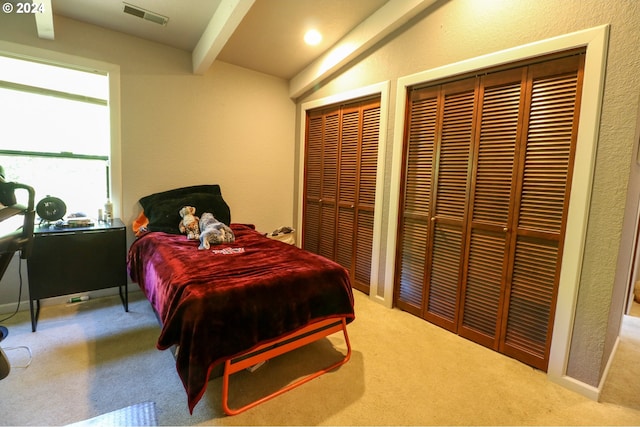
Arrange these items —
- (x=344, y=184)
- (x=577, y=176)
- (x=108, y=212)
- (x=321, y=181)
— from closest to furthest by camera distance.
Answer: (x=577, y=176)
(x=108, y=212)
(x=344, y=184)
(x=321, y=181)

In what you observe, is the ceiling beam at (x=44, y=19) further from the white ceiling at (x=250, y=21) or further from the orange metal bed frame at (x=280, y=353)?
the orange metal bed frame at (x=280, y=353)

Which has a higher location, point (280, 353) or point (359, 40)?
point (359, 40)

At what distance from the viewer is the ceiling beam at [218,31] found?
2260 mm

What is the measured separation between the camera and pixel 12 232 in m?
1.45

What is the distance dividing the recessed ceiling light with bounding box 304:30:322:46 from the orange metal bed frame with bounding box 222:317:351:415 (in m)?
2.65

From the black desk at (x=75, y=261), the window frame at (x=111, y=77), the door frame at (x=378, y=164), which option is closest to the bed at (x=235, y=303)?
the black desk at (x=75, y=261)

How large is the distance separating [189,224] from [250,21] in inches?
76.8

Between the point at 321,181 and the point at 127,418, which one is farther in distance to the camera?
the point at 321,181

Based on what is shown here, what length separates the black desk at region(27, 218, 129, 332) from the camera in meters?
2.26

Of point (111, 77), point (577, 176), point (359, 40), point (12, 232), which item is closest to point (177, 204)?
point (111, 77)

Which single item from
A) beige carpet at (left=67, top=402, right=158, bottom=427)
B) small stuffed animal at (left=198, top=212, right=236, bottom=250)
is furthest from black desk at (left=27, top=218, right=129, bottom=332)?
beige carpet at (left=67, top=402, right=158, bottom=427)

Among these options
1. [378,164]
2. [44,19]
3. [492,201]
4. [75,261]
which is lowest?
[75,261]

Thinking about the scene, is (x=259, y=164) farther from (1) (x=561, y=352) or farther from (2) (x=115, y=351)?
(1) (x=561, y=352)

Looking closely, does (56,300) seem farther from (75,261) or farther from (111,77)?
(111,77)
